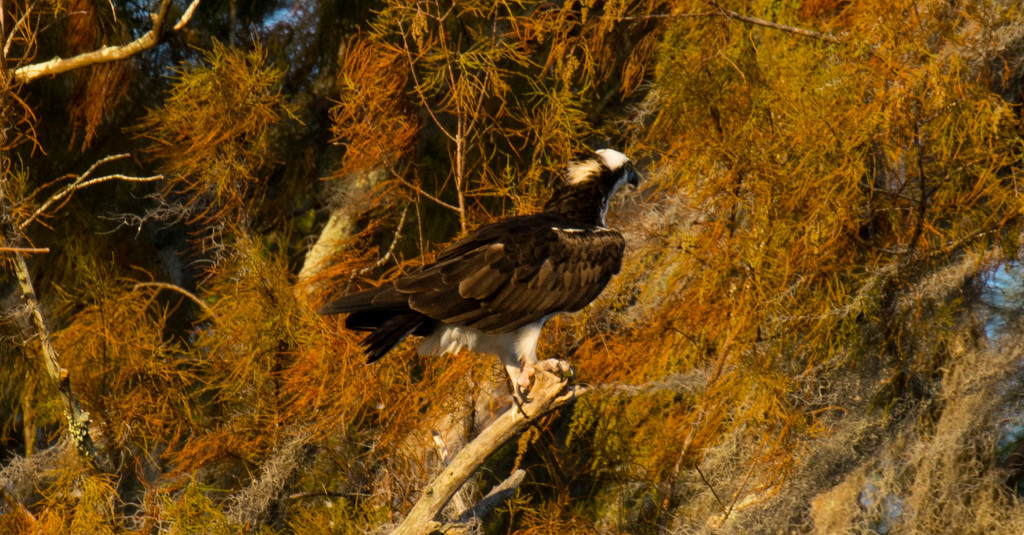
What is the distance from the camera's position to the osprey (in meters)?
3.46

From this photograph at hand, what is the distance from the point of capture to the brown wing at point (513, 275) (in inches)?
139

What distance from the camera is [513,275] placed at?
365 centimetres

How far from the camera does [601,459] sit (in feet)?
16.8

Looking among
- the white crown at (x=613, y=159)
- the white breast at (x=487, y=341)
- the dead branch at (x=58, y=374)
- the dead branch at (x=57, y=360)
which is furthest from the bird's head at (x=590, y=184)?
the dead branch at (x=58, y=374)

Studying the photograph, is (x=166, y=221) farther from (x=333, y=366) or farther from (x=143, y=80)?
(x=333, y=366)

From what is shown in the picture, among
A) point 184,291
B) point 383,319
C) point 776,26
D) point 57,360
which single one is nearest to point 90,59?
point 184,291

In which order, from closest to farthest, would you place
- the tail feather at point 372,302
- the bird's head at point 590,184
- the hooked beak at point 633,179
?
the tail feather at point 372,302 → the bird's head at point 590,184 → the hooked beak at point 633,179

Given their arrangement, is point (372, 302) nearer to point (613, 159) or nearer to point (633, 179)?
point (613, 159)

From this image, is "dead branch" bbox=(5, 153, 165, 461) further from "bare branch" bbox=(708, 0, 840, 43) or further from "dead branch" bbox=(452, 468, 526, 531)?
"bare branch" bbox=(708, 0, 840, 43)

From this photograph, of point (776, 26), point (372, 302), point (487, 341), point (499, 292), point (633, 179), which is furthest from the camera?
point (776, 26)

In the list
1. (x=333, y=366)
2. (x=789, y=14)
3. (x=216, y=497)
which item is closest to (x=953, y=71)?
(x=789, y=14)

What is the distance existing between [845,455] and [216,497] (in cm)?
285

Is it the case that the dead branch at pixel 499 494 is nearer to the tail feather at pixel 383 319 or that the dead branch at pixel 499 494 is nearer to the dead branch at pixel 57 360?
the tail feather at pixel 383 319

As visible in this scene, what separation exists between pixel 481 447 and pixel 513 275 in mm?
588
